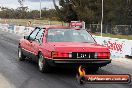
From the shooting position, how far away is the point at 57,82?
33.3ft

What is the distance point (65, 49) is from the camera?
10.9m

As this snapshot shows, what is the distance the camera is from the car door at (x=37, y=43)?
40.2 feet

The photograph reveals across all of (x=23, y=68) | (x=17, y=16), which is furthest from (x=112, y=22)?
(x=17, y=16)

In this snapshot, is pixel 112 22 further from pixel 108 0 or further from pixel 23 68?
pixel 23 68

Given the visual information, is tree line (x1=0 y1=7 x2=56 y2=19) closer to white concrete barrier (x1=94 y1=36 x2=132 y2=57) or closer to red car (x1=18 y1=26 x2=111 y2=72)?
white concrete barrier (x1=94 y1=36 x2=132 y2=57)

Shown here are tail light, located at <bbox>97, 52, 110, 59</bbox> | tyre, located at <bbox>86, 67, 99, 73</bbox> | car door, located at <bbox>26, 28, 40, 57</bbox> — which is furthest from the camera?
car door, located at <bbox>26, 28, 40, 57</bbox>

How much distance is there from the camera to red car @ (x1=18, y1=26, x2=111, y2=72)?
1091 cm

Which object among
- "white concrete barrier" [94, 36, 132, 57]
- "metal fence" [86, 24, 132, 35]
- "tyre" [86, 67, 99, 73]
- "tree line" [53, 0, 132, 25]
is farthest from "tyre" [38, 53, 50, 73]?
"tree line" [53, 0, 132, 25]

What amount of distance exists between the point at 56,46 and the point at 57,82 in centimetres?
140

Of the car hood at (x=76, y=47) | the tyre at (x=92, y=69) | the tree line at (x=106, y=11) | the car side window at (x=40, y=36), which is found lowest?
the tyre at (x=92, y=69)

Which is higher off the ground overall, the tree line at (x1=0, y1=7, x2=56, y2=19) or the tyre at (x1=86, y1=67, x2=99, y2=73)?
the tree line at (x1=0, y1=7, x2=56, y2=19)

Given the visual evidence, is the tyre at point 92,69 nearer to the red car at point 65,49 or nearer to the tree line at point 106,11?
the red car at point 65,49

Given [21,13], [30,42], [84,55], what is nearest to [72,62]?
[84,55]

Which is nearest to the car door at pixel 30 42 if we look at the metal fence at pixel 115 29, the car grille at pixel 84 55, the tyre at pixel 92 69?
the tyre at pixel 92 69
